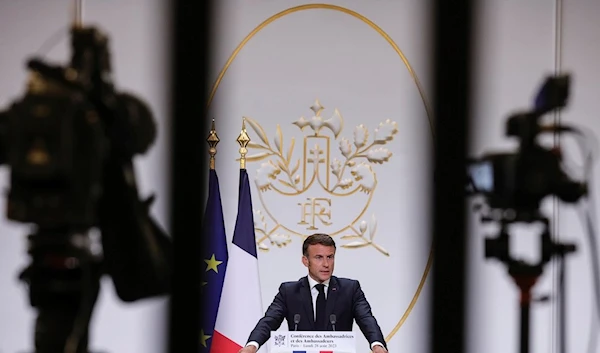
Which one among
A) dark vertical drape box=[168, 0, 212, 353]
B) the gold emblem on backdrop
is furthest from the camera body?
the gold emblem on backdrop

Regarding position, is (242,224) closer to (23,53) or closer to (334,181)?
(334,181)

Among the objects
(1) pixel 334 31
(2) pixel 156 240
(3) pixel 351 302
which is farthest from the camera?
(1) pixel 334 31

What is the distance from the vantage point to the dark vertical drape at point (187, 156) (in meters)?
0.98

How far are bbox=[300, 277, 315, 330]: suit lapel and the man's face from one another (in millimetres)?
58

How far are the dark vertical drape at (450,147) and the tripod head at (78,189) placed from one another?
1.39 feet

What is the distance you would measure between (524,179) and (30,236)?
769 millimetres

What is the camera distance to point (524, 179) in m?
1.25

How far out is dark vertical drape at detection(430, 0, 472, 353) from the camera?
960 millimetres

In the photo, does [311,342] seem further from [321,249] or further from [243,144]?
[243,144]

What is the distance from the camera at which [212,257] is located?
3893 millimetres

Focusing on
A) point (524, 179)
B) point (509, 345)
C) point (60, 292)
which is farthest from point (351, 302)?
point (60, 292)

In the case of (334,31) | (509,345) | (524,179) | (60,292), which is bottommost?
(509,345)

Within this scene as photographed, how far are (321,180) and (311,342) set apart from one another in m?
1.09

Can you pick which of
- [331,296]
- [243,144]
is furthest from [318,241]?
[243,144]
